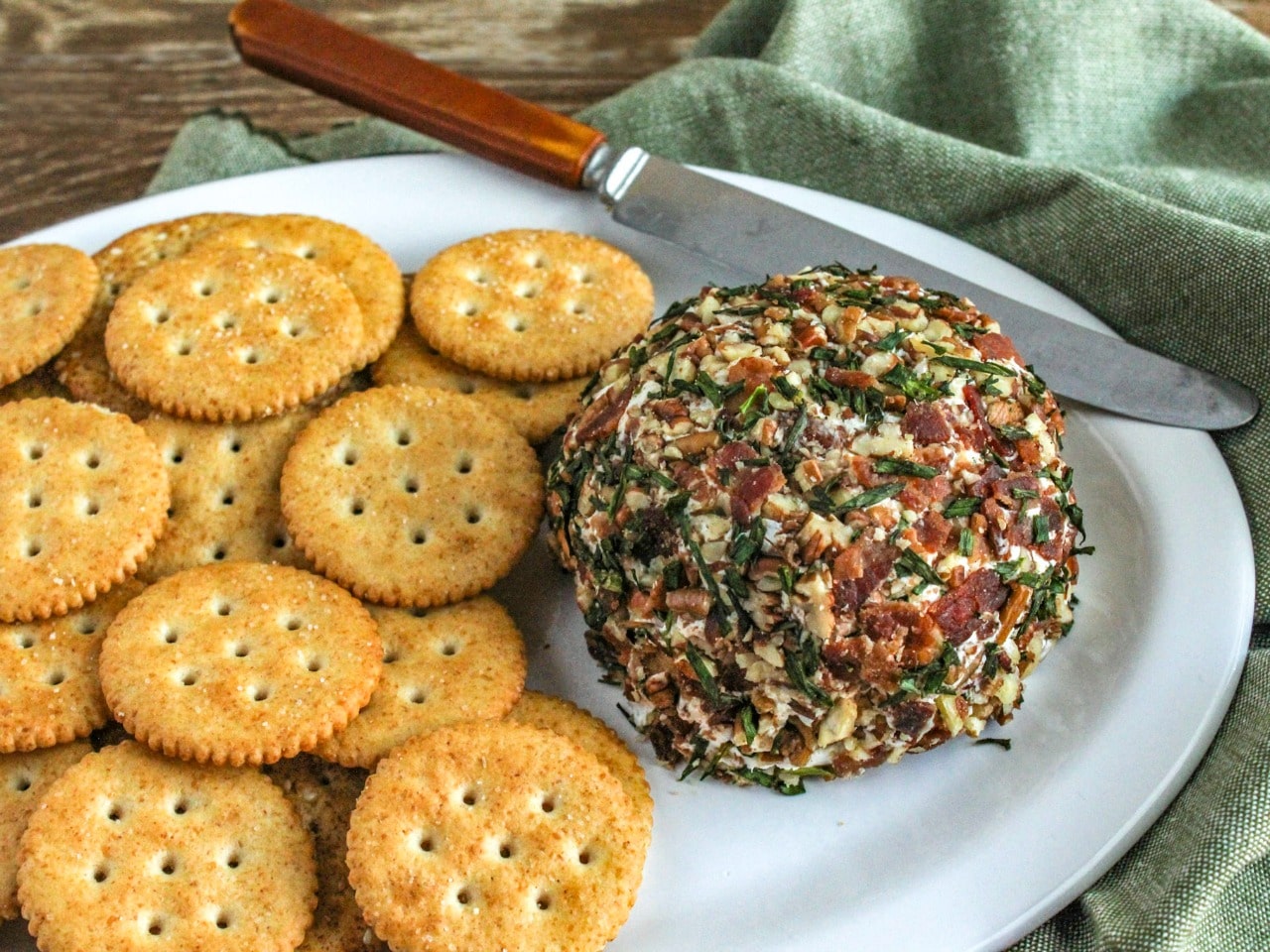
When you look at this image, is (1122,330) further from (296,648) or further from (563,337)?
(296,648)

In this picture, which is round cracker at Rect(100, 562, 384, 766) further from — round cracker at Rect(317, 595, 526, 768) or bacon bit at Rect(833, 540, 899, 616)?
bacon bit at Rect(833, 540, 899, 616)

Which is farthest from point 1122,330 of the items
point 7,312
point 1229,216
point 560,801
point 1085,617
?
point 7,312

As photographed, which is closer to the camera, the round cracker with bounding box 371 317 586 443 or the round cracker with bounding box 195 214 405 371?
the round cracker with bounding box 371 317 586 443

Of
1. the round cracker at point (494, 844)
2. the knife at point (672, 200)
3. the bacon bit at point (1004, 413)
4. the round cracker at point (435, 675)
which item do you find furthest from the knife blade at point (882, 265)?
the round cracker at point (494, 844)

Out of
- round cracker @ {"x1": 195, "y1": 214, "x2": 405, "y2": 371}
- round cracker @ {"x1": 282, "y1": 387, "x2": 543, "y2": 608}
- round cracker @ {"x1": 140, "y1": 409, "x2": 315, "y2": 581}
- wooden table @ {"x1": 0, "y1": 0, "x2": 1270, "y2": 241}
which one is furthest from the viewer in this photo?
wooden table @ {"x1": 0, "y1": 0, "x2": 1270, "y2": 241}

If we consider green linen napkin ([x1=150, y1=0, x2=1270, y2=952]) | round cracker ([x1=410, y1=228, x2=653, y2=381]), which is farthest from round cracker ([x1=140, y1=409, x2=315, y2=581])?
green linen napkin ([x1=150, y1=0, x2=1270, y2=952])

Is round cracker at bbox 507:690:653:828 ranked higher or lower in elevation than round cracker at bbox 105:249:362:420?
lower

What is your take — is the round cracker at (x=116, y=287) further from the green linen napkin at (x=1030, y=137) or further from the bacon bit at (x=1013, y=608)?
the bacon bit at (x=1013, y=608)
